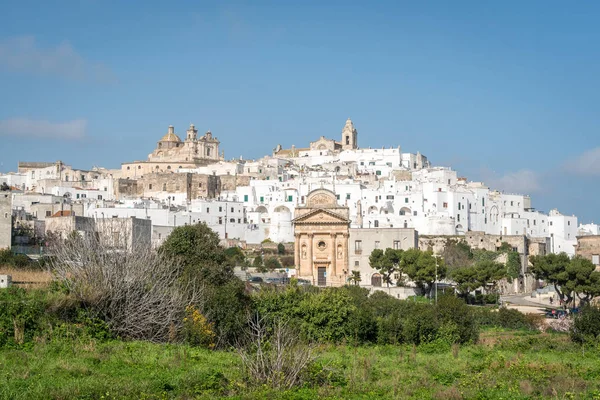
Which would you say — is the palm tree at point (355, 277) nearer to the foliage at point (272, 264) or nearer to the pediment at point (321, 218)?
the pediment at point (321, 218)

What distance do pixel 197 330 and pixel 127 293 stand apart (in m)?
2.24

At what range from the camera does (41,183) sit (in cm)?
9681

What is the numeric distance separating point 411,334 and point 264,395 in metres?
12.9

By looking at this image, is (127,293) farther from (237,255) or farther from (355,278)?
(237,255)

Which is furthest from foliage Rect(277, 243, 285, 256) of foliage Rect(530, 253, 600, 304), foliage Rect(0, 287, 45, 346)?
foliage Rect(0, 287, 45, 346)

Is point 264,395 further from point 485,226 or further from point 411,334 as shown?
point 485,226

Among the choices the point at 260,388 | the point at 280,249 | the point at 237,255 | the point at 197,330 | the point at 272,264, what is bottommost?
the point at 260,388

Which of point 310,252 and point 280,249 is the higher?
point 280,249

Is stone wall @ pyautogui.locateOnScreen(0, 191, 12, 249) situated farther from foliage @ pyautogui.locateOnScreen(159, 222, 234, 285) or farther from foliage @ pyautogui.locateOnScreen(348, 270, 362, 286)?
foliage @ pyautogui.locateOnScreen(159, 222, 234, 285)

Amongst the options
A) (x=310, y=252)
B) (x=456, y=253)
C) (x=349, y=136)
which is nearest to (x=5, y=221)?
(x=310, y=252)

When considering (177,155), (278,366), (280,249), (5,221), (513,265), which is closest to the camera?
(278,366)

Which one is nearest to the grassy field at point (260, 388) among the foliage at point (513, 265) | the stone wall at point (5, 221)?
the stone wall at point (5, 221)

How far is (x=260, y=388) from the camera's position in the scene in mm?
18766

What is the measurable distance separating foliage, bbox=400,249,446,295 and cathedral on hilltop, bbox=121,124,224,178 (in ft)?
200
